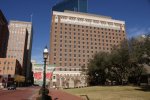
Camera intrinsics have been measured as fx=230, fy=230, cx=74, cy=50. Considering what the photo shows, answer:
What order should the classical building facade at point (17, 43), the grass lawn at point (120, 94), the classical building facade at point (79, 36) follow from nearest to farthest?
the grass lawn at point (120, 94) < the classical building facade at point (79, 36) < the classical building facade at point (17, 43)

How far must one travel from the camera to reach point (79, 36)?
146875mm

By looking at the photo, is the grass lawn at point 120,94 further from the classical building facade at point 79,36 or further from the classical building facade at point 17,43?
the classical building facade at point 17,43

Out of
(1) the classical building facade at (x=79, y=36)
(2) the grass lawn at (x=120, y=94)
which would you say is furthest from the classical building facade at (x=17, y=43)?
(2) the grass lawn at (x=120, y=94)

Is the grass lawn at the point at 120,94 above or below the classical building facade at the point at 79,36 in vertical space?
below

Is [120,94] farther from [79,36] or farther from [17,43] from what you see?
[17,43]

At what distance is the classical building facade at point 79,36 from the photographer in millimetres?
138500

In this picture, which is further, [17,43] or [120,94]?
[17,43]

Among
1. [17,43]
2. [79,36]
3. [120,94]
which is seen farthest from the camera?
[17,43]

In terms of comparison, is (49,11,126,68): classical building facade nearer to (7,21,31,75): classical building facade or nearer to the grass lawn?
(7,21,31,75): classical building facade

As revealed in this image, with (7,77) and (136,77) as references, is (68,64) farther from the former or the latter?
(136,77)

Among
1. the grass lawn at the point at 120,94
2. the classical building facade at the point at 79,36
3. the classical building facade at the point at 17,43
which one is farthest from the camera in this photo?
the classical building facade at the point at 17,43

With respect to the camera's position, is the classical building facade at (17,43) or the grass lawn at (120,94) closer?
the grass lawn at (120,94)

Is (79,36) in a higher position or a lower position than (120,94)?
higher

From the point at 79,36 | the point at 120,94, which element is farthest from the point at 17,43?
the point at 120,94
